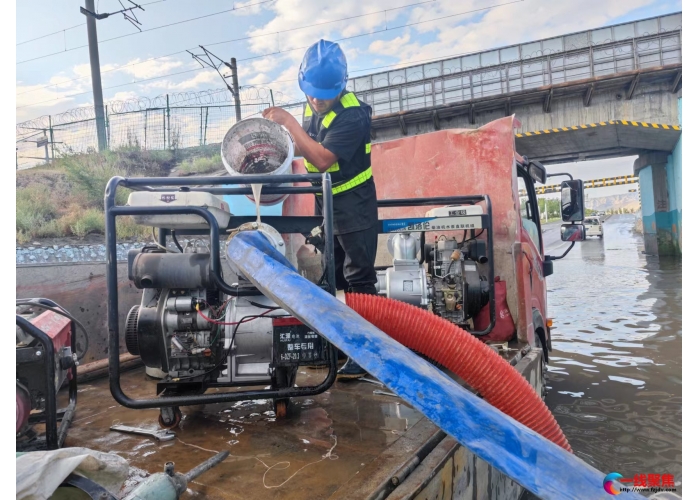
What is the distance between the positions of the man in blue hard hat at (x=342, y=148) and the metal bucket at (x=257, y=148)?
0.08m

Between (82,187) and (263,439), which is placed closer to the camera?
(263,439)

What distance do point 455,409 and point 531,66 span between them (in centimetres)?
1667

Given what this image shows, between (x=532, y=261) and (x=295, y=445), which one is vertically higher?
(x=532, y=261)

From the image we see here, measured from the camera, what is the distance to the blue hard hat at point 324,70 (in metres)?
2.63

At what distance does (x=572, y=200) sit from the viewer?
164 inches

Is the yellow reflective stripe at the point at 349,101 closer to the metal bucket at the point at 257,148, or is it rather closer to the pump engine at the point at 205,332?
the metal bucket at the point at 257,148

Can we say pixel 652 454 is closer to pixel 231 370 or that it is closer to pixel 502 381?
pixel 502 381

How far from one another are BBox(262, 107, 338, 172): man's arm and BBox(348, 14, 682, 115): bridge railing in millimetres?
13823

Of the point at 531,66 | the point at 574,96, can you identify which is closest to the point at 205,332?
the point at 574,96

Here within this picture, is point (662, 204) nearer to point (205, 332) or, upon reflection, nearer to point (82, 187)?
point (205, 332)

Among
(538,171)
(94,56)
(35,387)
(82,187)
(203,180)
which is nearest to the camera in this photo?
(35,387)

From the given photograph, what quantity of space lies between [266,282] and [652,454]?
3.14 metres

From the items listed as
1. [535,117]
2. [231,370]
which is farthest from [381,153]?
[535,117]

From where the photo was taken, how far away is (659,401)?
158 inches
